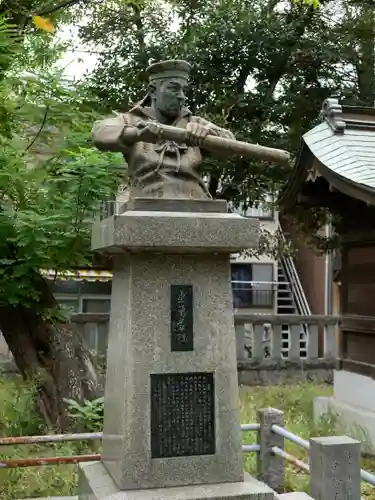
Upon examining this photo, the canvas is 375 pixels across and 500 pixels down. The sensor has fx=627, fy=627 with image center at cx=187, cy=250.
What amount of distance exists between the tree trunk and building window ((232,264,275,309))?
43.5 ft

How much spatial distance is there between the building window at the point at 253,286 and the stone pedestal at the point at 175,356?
17.5m

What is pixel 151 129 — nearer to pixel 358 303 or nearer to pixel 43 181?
pixel 43 181

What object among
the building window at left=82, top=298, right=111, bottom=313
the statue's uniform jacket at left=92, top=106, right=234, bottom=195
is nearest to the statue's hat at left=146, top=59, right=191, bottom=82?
the statue's uniform jacket at left=92, top=106, right=234, bottom=195

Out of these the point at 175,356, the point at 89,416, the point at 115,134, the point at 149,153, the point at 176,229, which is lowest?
the point at 89,416

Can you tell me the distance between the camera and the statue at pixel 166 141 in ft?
15.3

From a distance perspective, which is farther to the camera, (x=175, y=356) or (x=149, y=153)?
(x=149, y=153)

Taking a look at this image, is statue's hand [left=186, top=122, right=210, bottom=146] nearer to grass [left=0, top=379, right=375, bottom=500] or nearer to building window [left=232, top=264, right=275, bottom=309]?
grass [left=0, top=379, right=375, bottom=500]

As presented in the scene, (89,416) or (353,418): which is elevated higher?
(89,416)

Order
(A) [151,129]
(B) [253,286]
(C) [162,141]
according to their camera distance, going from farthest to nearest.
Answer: (B) [253,286] < (C) [162,141] < (A) [151,129]

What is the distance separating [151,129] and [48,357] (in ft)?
18.4

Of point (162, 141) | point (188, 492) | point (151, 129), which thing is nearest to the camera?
point (188, 492)

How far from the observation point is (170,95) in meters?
4.77

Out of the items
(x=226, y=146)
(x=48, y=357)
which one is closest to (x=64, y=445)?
(x=48, y=357)

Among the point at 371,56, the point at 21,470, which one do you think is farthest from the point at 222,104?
the point at 21,470
